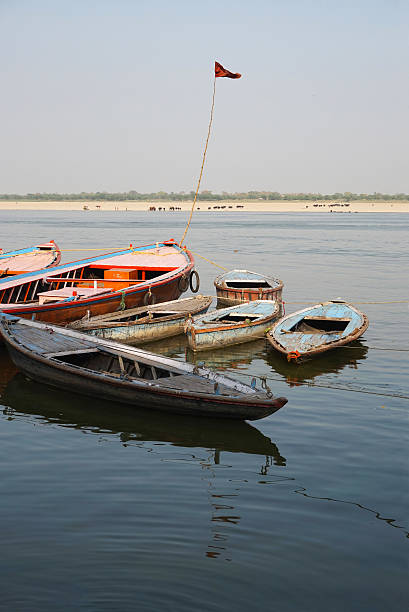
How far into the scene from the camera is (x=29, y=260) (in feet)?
92.6

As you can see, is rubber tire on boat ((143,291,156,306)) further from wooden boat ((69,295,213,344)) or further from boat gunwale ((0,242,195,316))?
wooden boat ((69,295,213,344))

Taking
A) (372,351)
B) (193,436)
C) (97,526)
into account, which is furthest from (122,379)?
(372,351)

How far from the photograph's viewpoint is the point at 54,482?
31.6 ft

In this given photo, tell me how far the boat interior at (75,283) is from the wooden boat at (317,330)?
6102mm

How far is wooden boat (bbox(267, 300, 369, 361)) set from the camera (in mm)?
17408

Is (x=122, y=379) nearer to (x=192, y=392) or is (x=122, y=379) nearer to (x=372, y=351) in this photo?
(x=192, y=392)

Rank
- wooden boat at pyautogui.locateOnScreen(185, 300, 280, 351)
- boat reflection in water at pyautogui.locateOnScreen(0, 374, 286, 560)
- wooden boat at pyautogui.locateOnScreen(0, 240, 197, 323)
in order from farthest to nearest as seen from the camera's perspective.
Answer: wooden boat at pyautogui.locateOnScreen(185, 300, 280, 351)
wooden boat at pyautogui.locateOnScreen(0, 240, 197, 323)
boat reflection in water at pyautogui.locateOnScreen(0, 374, 286, 560)

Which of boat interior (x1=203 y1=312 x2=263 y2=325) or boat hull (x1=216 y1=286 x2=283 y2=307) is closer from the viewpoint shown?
boat interior (x1=203 y1=312 x2=263 y2=325)

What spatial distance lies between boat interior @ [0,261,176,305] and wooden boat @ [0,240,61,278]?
215 cm

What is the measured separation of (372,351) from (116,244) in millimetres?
43225

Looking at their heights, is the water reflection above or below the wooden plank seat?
below

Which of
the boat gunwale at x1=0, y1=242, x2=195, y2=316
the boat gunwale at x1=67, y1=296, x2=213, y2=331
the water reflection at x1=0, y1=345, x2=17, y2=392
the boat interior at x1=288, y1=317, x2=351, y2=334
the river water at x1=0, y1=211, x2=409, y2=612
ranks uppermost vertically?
the boat gunwale at x1=0, y1=242, x2=195, y2=316

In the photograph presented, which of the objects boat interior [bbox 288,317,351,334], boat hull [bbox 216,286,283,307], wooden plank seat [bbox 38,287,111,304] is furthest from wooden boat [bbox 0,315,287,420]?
boat hull [bbox 216,286,283,307]

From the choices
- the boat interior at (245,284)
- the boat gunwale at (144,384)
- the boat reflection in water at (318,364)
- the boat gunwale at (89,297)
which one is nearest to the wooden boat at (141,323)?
the boat gunwale at (89,297)
